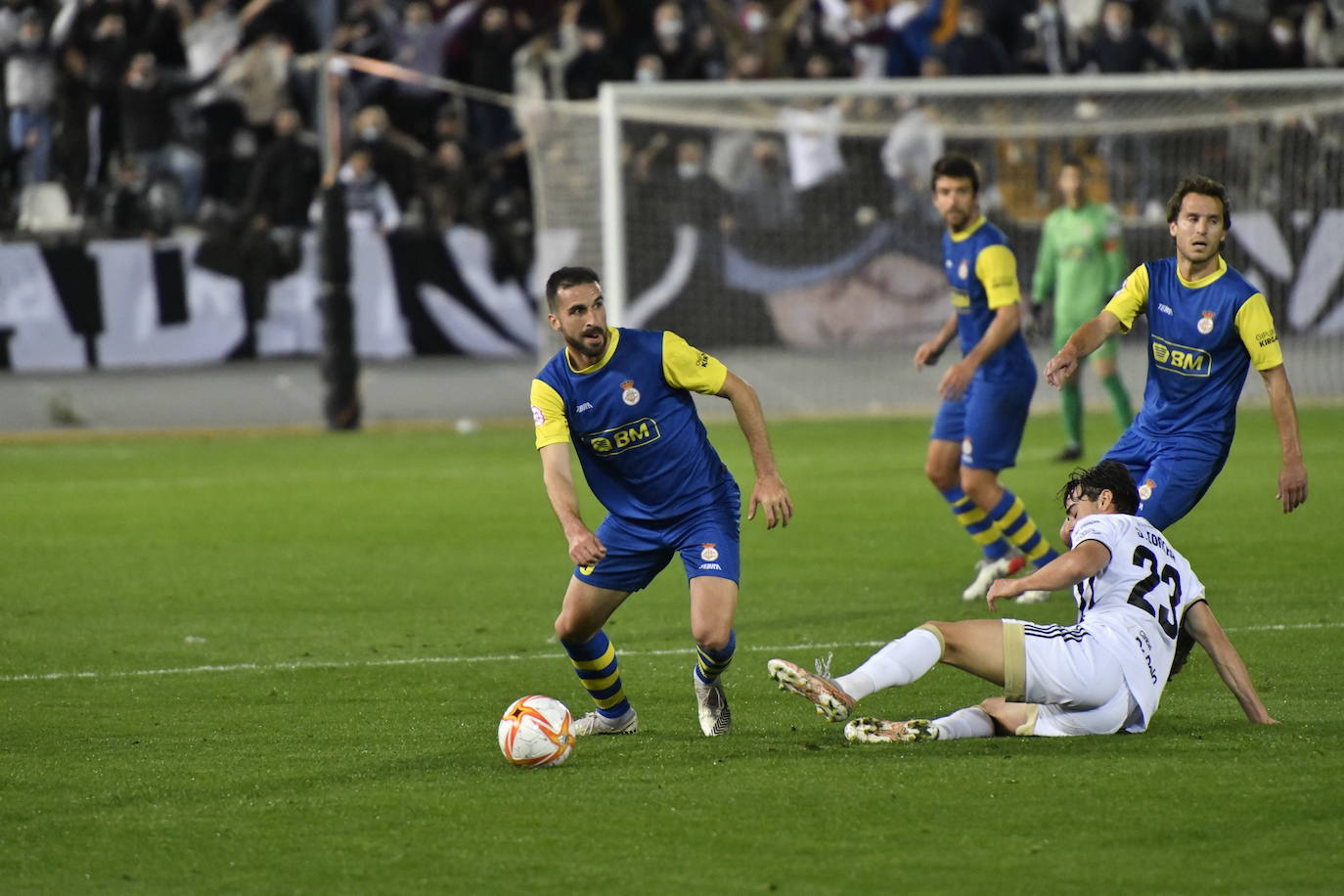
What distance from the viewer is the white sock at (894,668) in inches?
229

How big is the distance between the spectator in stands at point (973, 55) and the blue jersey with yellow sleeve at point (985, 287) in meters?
13.3

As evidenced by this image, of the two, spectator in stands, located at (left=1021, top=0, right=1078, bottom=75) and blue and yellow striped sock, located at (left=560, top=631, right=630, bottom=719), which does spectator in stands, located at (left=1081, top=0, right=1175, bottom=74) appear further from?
blue and yellow striped sock, located at (left=560, top=631, right=630, bottom=719)

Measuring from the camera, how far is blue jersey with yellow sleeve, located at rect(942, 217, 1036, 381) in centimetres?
948

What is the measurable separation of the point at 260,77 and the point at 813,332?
25.1 ft

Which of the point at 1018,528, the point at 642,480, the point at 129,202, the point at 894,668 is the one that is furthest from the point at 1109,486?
the point at 129,202

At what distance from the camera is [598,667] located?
6.46 metres

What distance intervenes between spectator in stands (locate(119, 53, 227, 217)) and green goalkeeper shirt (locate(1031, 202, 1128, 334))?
10.8 m

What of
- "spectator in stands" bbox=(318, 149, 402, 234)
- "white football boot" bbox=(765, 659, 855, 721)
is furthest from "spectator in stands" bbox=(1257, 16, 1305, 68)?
"white football boot" bbox=(765, 659, 855, 721)

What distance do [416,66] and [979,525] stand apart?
1482 cm

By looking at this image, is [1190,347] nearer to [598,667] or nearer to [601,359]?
[601,359]

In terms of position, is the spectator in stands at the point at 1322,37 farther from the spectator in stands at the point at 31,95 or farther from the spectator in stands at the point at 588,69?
the spectator in stands at the point at 31,95

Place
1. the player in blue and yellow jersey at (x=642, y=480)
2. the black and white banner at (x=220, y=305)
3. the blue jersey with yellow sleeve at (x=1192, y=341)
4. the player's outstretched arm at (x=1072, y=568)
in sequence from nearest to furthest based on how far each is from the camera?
the player's outstretched arm at (x=1072, y=568), the player in blue and yellow jersey at (x=642, y=480), the blue jersey with yellow sleeve at (x=1192, y=341), the black and white banner at (x=220, y=305)

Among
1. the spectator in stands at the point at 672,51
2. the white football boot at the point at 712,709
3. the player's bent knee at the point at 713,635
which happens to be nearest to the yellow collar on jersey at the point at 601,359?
the player's bent knee at the point at 713,635

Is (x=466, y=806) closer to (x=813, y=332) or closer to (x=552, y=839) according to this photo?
(x=552, y=839)
